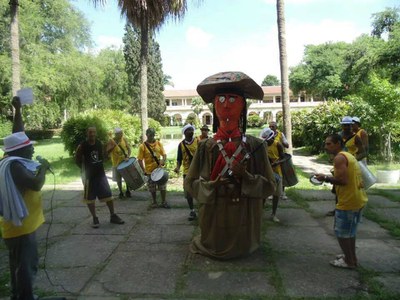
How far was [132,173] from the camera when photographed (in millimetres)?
7305

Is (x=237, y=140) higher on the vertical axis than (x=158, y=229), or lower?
higher

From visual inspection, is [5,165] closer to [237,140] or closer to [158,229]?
[237,140]

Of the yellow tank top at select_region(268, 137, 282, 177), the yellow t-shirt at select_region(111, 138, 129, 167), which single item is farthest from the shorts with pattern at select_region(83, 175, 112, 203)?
the yellow tank top at select_region(268, 137, 282, 177)

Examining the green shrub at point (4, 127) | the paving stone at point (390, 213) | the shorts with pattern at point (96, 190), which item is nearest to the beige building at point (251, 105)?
the green shrub at point (4, 127)

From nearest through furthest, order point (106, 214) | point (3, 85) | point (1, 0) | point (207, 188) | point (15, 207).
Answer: point (15, 207) < point (207, 188) < point (106, 214) < point (1, 0) < point (3, 85)

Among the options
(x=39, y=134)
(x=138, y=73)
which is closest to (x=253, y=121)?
(x=138, y=73)

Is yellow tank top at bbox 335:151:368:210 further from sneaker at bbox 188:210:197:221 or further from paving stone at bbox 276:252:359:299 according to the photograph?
sneaker at bbox 188:210:197:221

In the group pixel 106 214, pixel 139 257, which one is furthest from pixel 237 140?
pixel 106 214

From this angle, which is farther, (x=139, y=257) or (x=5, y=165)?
(x=139, y=257)

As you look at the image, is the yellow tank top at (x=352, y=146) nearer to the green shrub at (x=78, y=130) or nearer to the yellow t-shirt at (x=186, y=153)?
the yellow t-shirt at (x=186, y=153)

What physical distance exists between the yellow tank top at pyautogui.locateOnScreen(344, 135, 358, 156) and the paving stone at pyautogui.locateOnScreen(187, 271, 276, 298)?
3.28m

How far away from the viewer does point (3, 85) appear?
23.6 m

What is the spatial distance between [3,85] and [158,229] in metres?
21.8

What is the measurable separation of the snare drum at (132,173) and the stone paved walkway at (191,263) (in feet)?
2.29
